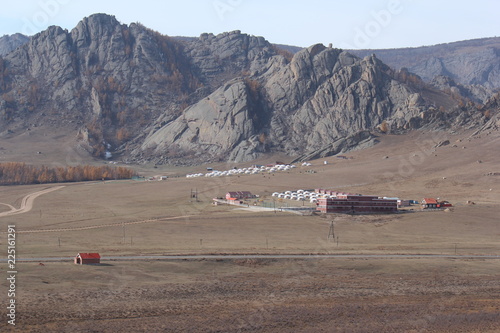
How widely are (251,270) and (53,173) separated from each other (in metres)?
127

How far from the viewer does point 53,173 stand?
168 metres

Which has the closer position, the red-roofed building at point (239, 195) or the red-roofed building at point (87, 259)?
the red-roofed building at point (87, 259)

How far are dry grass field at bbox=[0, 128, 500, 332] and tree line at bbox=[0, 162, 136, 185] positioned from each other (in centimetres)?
3893

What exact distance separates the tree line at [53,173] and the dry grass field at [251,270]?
128ft

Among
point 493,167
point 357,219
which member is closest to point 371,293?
point 357,219

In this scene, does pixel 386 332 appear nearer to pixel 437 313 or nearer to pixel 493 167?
pixel 437 313

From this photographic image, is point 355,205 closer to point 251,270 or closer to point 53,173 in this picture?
point 251,270

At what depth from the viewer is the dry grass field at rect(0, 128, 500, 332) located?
129ft

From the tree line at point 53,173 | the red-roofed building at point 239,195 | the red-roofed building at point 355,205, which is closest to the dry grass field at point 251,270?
the red-roofed building at point 355,205

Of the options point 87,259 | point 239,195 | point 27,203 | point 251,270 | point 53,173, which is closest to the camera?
point 87,259

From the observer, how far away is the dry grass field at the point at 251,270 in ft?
129

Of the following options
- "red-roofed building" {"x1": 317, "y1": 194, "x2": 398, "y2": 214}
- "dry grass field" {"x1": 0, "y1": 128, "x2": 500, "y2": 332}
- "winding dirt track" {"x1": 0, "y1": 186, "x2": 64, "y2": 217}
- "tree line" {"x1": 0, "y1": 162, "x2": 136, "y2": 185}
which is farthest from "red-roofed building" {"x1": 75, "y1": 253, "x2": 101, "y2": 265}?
"tree line" {"x1": 0, "y1": 162, "x2": 136, "y2": 185}

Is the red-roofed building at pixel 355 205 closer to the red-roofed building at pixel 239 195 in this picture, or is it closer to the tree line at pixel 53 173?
the red-roofed building at pixel 239 195

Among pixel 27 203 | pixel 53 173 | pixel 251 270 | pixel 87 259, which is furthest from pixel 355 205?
pixel 53 173
